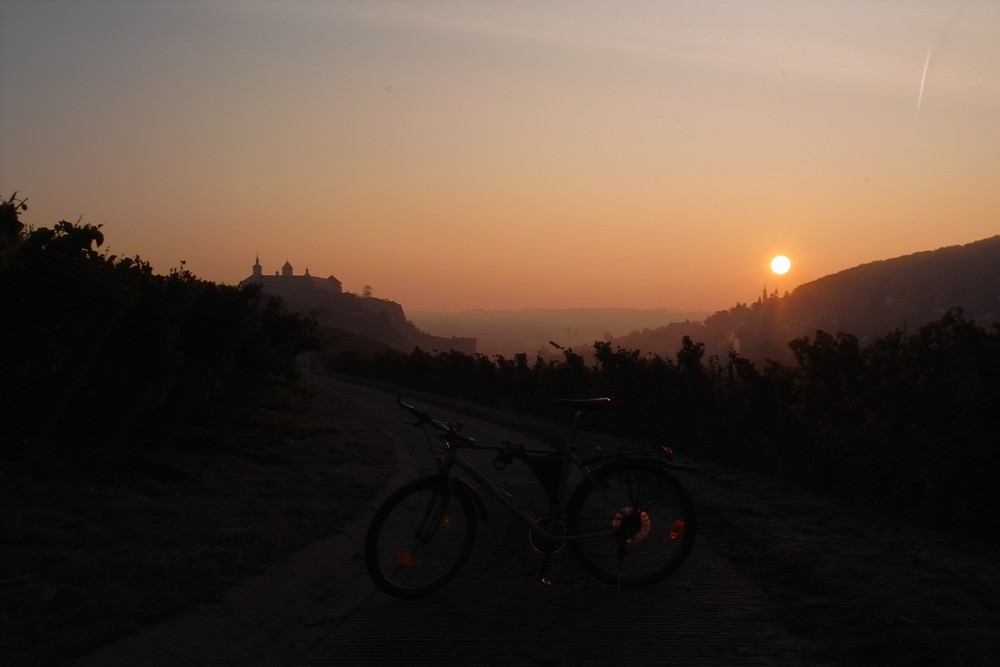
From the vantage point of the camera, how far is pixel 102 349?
12047 millimetres

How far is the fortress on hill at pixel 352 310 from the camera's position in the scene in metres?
136

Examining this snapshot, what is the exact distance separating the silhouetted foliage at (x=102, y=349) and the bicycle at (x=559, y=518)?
5.40 metres

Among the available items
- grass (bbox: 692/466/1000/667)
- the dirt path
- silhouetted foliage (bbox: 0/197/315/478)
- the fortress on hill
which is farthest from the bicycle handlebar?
the fortress on hill

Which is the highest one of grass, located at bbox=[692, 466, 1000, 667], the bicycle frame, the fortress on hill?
the fortress on hill

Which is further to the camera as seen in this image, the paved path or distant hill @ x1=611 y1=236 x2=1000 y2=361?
distant hill @ x1=611 y1=236 x2=1000 y2=361

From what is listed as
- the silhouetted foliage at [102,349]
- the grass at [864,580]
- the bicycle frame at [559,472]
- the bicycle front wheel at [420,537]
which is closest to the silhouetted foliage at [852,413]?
the grass at [864,580]

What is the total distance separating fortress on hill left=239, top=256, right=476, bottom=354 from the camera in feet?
447

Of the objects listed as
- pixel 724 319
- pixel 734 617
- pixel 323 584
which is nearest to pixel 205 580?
pixel 323 584

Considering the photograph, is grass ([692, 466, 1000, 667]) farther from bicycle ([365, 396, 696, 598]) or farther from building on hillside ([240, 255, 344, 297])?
building on hillside ([240, 255, 344, 297])

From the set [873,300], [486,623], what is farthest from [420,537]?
[873,300]

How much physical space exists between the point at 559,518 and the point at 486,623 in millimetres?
1068

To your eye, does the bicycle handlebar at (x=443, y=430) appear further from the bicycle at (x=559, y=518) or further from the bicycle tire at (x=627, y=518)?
the bicycle tire at (x=627, y=518)

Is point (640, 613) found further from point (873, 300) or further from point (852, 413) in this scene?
point (873, 300)

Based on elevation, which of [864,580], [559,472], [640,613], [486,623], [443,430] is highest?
[443,430]
